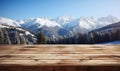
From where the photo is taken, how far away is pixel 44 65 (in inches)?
49.9

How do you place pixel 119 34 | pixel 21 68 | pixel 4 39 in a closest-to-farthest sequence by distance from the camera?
pixel 21 68 → pixel 4 39 → pixel 119 34

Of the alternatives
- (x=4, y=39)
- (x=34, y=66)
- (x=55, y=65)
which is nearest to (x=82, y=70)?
(x=55, y=65)

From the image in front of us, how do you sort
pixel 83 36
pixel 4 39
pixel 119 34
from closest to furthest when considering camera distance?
pixel 4 39, pixel 119 34, pixel 83 36

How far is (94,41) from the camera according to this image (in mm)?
97938

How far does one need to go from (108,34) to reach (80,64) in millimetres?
99522

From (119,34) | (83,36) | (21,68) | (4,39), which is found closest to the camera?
(21,68)

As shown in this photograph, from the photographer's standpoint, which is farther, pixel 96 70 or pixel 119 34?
pixel 119 34

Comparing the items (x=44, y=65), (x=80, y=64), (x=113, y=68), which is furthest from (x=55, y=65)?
(x=113, y=68)

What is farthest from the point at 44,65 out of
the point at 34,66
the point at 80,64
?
the point at 80,64

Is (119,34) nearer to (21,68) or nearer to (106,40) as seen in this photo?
(106,40)

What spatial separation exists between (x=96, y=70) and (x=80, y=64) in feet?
0.38

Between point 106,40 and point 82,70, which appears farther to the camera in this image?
point 106,40

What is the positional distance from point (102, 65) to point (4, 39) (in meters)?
89.1

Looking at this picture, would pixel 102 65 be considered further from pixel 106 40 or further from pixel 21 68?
pixel 106 40
